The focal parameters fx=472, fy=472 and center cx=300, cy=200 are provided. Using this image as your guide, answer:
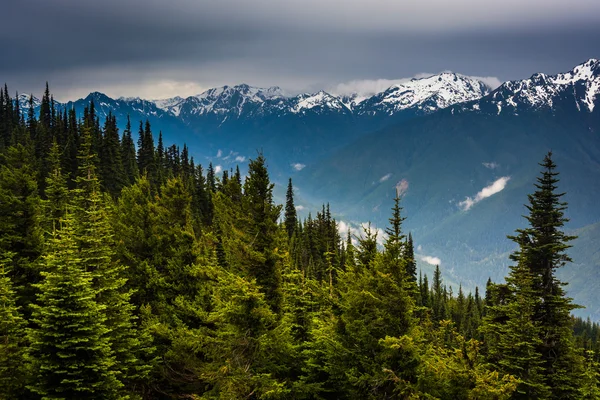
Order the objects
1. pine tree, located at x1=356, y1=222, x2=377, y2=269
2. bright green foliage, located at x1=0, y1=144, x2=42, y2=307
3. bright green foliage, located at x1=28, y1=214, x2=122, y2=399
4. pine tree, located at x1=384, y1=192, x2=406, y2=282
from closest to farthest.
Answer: bright green foliage, located at x1=28, y1=214, x2=122, y2=399 < pine tree, located at x1=384, y1=192, x2=406, y2=282 < bright green foliage, located at x1=0, y1=144, x2=42, y2=307 < pine tree, located at x1=356, y1=222, x2=377, y2=269

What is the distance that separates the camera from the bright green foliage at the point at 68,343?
2077cm

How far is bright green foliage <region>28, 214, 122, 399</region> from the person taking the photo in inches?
818

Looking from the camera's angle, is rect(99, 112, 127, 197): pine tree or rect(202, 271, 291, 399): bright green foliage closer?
rect(202, 271, 291, 399): bright green foliage

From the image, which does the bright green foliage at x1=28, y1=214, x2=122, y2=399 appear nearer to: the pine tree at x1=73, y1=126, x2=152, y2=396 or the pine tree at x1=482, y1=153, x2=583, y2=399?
the pine tree at x1=73, y1=126, x2=152, y2=396

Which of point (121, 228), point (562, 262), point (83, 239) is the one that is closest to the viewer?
point (83, 239)

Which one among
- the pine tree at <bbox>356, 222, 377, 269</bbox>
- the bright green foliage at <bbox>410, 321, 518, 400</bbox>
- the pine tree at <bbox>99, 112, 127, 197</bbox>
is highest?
the pine tree at <bbox>99, 112, 127, 197</bbox>

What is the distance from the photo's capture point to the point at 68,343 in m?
21.0

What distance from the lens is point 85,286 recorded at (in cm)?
2244

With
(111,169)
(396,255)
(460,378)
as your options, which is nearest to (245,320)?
(396,255)

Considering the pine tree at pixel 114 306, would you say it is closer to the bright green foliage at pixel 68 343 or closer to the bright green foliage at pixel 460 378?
the bright green foliage at pixel 68 343

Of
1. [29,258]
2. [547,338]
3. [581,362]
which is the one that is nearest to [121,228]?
[29,258]

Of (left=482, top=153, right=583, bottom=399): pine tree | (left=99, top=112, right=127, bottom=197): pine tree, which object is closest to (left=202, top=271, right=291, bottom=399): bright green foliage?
(left=482, top=153, right=583, bottom=399): pine tree

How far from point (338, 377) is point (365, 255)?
793cm

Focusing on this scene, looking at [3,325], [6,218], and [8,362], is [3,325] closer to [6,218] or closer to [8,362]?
[8,362]
